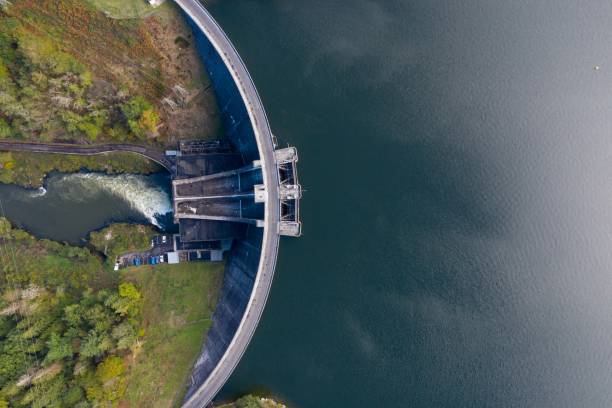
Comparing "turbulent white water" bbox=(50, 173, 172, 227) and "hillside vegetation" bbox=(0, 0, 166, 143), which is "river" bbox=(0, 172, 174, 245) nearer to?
"turbulent white water" bbox=(50, 173, 172, 227)

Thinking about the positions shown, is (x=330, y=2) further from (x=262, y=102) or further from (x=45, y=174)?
(x=45, y=174)

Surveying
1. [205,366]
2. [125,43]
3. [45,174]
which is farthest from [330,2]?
[205,366]

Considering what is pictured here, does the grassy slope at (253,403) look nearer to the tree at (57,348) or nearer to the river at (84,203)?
the tree at (57,348)

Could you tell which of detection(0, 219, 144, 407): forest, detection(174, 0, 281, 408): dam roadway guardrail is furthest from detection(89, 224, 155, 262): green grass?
detection(174, 0, 281, 408): dam roadway guardrail

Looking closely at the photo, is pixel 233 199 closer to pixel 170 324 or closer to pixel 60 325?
pixel 170 324

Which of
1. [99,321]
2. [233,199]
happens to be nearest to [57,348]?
[99,321]
